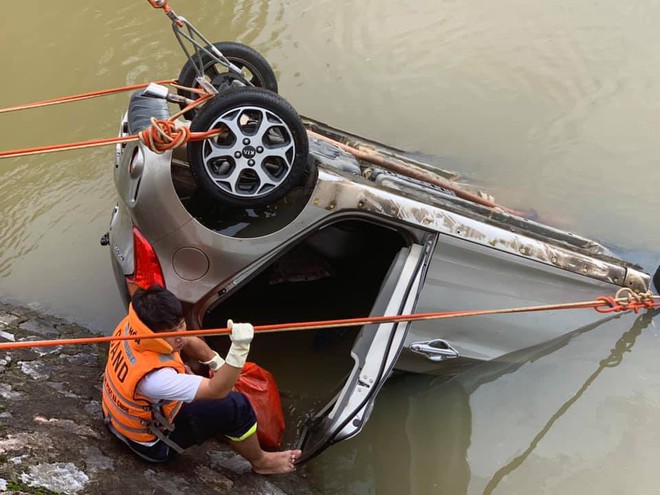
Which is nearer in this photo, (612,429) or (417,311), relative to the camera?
(417,311)

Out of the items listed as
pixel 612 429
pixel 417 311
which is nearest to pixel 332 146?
pixel 417 311

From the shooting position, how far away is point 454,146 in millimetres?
6637

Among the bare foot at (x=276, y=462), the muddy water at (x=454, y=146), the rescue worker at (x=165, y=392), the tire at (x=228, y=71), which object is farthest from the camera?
the tire at (x=228, y=71)

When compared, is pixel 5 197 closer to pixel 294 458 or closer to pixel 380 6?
pixel 294 458

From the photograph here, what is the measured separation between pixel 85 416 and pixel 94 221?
2756 millimetres

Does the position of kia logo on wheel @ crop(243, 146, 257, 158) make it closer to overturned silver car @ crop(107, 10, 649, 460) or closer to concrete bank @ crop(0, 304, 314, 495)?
overturned silver car @ crop(107, 10, 649, 460)

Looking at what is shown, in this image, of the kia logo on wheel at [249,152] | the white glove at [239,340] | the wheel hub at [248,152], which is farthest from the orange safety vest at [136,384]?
the kia logo on wheel at [249,152]

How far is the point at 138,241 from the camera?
11.0 feet

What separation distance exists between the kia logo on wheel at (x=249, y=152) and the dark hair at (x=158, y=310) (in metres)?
0.86

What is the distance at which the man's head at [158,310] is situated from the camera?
2770 mm

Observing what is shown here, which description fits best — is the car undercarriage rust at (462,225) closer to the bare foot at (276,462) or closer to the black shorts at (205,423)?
the black shorts at (205,423)

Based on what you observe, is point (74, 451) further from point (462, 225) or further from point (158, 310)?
point (462, 225)

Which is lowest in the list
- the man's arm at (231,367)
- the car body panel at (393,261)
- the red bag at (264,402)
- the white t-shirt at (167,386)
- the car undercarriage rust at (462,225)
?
the red bag at (264,402)

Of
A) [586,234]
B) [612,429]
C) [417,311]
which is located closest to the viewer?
[417,311]
